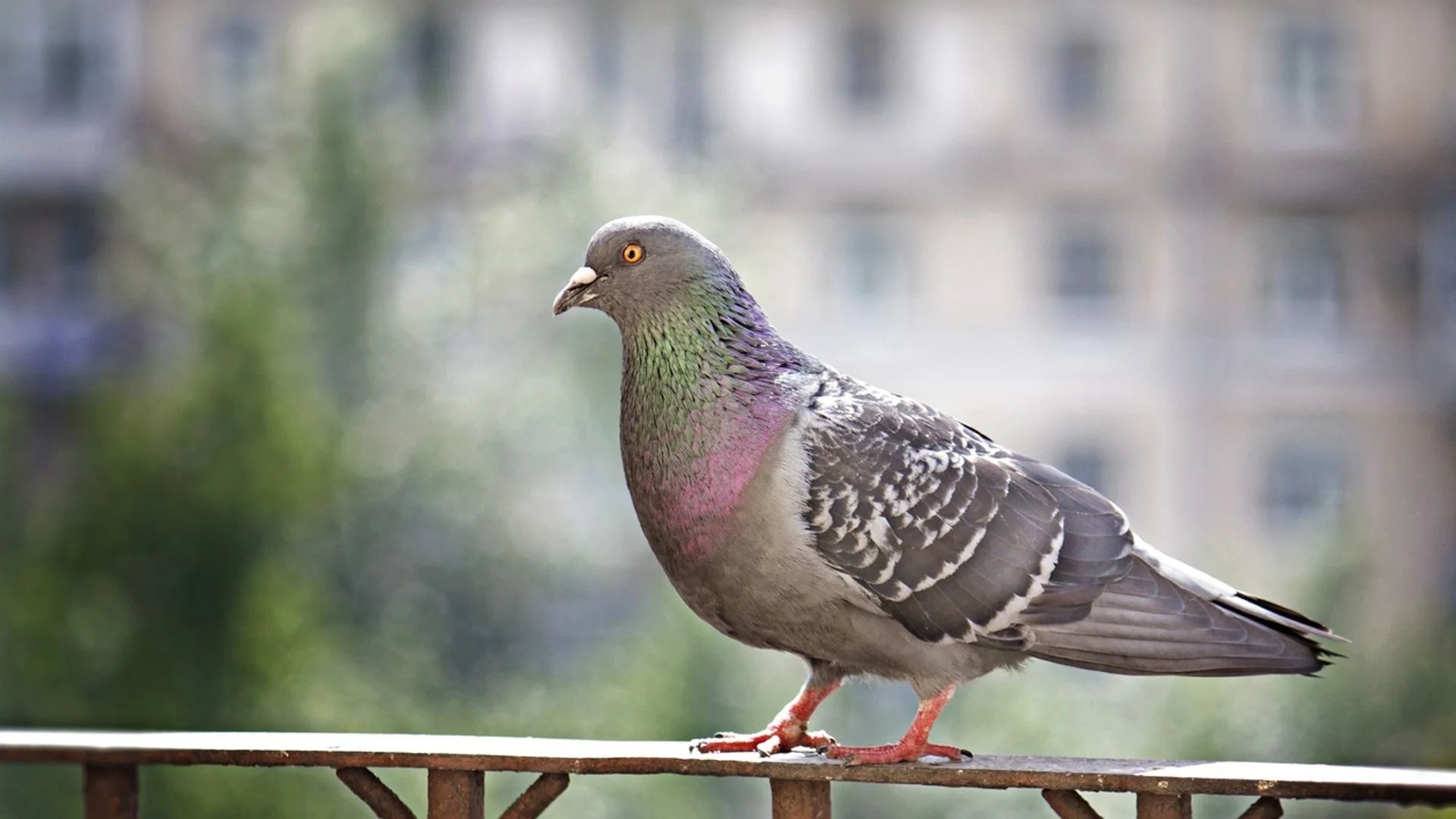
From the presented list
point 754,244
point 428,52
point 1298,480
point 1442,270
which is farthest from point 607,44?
point 1442,270

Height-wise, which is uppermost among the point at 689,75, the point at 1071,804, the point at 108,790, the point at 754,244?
the point at 689,75

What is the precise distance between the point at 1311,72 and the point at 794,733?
72.0ft

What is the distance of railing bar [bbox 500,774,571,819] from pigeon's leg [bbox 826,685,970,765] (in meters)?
0.54

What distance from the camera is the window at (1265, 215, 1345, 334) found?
75.5 ft

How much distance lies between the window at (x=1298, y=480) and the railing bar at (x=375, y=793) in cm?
2123

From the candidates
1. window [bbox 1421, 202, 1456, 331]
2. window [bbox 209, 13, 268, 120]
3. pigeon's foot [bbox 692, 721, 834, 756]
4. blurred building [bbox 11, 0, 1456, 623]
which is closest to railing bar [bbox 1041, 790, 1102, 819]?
pigeon's foot [bbox 692, 721, 834, 756]

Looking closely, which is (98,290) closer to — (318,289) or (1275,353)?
(318,289)

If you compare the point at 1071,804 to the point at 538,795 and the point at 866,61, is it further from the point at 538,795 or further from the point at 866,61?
the point at 866,61

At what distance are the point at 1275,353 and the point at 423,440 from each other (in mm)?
12816

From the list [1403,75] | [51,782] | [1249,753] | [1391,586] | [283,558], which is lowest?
[1391,586]

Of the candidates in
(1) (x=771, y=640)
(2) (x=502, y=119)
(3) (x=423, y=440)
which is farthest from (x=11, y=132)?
(1) (x=771, y=640)

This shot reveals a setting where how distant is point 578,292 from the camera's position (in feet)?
11.3

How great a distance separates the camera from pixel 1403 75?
22922 millimetres

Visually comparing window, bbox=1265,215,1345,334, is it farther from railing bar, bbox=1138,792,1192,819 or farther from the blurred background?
railing bar, bbox=1138,792,1192,819
